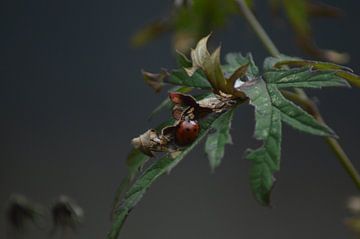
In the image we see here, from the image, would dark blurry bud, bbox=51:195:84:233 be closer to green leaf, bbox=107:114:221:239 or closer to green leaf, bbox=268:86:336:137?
green leaf, bbox=107:114:221:239

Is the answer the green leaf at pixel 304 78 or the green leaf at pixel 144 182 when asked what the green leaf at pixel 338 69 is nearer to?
the green leaf at pixel 304 78

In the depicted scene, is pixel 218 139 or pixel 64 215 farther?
pixel 64 215

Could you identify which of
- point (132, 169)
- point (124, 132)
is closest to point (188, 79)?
point (132, 169)

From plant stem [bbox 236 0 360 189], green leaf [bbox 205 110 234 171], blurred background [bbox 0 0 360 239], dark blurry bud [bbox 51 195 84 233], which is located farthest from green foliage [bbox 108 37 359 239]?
blurred background [bbox 0 0 360 239]

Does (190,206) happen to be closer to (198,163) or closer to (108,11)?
(198,163)

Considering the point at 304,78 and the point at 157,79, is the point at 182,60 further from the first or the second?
the point at 304,78

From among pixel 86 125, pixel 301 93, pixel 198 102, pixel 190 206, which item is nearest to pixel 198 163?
pixel 190 206

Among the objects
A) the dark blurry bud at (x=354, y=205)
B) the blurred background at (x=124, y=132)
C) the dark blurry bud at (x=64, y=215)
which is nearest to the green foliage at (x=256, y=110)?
the dark blurry bud at (x=64, y=215)
